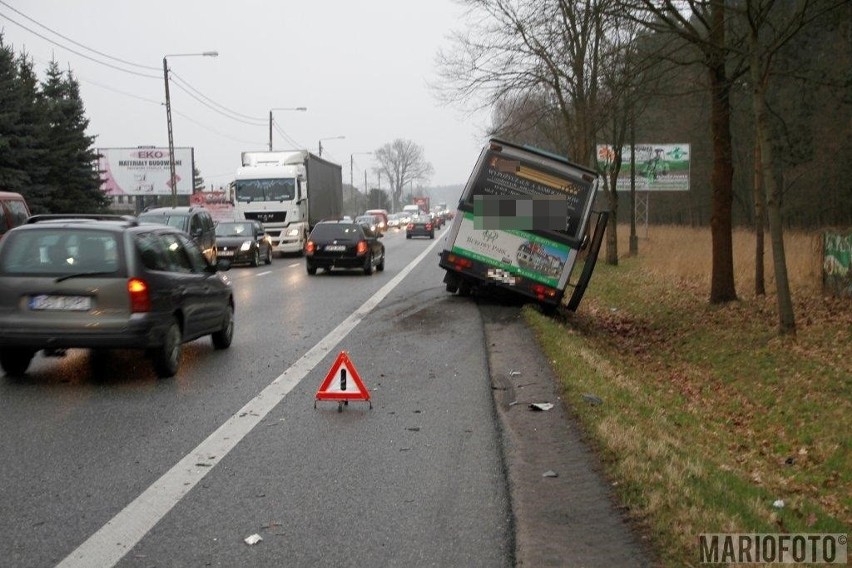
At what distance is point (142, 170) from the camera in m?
69.1

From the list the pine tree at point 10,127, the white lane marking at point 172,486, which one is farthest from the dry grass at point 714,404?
the pine tree at point 10,127

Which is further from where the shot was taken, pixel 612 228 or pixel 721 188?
pixel 612 228

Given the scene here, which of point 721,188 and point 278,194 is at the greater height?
point 278,194

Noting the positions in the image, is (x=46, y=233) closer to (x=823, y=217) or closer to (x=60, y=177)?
(x=60, y=177)

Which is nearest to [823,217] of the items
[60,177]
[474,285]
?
[474,285]

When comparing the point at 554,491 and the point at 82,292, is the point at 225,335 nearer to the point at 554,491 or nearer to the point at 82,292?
the point at 82,292

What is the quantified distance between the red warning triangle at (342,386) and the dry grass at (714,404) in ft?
6.22

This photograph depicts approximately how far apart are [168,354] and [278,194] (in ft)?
96.0

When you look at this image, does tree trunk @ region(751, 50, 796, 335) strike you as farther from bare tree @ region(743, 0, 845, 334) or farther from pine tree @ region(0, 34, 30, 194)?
pine tree @ region(0, 34, 30, 194)

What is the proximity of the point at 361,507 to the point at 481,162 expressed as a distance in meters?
12.9

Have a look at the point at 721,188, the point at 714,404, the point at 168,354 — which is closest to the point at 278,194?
the point at 721,188

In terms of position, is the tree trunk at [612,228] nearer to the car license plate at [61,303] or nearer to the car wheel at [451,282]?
the car wheel at [451,282]

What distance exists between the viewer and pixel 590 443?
7281 mm

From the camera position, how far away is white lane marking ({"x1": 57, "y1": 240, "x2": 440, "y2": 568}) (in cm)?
504
